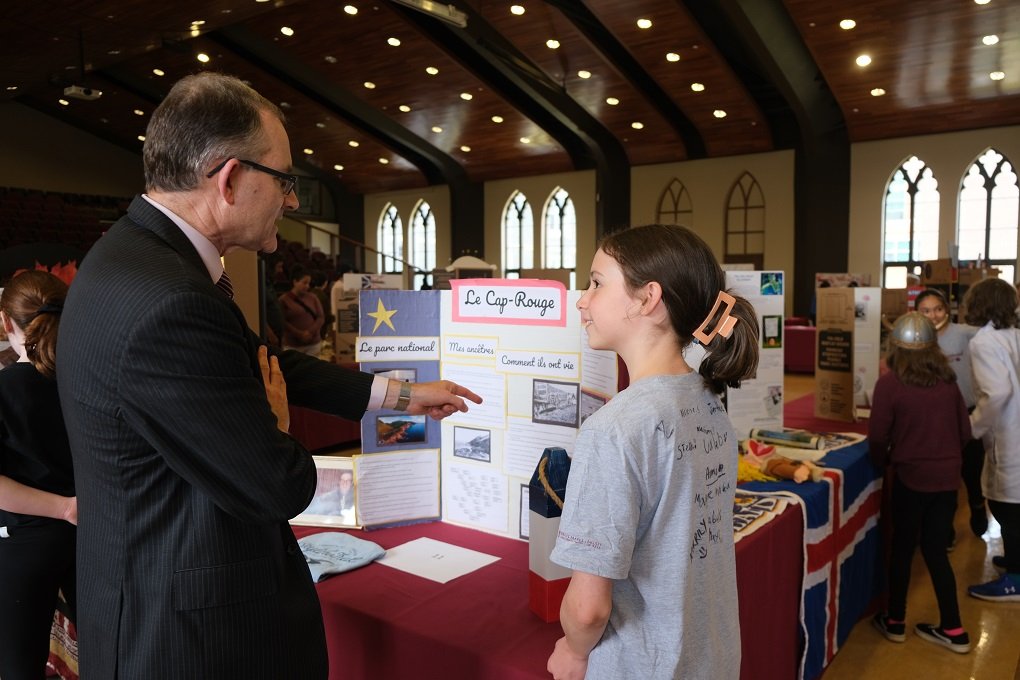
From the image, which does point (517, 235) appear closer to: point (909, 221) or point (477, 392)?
point (909, 221)

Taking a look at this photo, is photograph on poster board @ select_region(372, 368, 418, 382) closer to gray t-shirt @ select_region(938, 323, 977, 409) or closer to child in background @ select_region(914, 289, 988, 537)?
child in background @ select_region(914, 289, 988, 537)

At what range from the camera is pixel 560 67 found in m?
11.1

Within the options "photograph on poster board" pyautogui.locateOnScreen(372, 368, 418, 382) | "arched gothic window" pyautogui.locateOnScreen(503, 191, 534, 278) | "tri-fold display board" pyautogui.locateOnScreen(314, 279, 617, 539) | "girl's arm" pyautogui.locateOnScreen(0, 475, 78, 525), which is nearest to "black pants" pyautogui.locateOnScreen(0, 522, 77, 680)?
"girl's arm" pyautogui.locateOnScreen(0, 475, 78, 525)

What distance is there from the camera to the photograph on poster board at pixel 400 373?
1901 millimetres

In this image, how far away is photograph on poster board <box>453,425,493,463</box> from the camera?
1.85 metres

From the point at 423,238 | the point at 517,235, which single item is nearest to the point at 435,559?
the point at 517,235

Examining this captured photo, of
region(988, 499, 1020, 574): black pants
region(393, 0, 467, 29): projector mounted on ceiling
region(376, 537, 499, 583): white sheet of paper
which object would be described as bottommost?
region(988, 499, 1020, 574): black pants

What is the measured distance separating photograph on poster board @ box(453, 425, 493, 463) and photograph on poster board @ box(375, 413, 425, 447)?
0.32 ft

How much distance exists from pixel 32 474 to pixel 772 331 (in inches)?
115

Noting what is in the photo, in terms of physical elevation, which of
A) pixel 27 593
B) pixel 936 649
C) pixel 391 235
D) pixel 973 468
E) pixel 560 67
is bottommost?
pixel 936 649

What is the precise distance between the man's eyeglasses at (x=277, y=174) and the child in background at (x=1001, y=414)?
10.9 ft

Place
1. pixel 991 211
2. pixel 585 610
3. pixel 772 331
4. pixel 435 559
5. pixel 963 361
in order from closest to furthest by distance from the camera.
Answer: pixel 585 610, pixel 435 559, pixel 772 331, pixel 963 361, pixel 991 211

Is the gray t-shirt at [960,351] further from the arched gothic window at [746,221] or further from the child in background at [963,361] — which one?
the arched gothic window at [746,221]

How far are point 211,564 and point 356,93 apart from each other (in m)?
13.5
